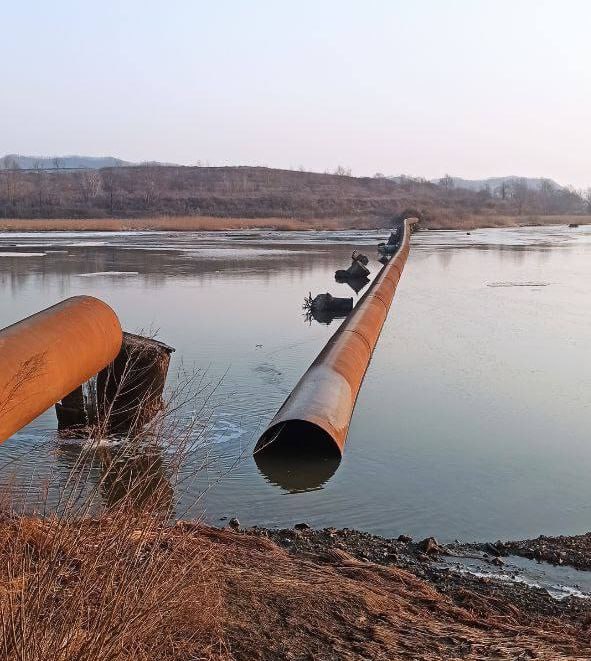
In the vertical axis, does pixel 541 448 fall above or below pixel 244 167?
below

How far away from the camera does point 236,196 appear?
114 metres

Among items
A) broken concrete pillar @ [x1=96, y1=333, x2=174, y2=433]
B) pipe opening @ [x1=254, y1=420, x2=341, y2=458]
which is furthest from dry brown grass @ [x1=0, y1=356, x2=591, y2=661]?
broken concrete pillar @ [x1=96, y1=333, x2=174, y2=433]

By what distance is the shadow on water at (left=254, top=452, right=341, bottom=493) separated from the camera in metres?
7.65

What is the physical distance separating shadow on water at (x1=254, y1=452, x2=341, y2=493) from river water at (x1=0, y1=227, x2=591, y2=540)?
2 cm

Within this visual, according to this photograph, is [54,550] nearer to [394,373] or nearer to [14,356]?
[14,356]

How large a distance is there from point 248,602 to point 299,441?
4.34 metres

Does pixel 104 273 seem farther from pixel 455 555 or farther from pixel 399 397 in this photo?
pixel 455 555

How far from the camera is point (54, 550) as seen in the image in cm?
277

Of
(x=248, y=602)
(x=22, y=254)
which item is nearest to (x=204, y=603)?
(x=248, y=602)

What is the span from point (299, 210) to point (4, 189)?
4226 cm

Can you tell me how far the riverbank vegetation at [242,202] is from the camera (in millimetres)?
73125

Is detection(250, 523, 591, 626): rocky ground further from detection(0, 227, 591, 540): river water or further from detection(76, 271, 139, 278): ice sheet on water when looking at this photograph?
detection(76, 271, 139, 278): ice sheet on water

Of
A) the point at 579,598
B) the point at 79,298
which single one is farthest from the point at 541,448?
the point at 79,298

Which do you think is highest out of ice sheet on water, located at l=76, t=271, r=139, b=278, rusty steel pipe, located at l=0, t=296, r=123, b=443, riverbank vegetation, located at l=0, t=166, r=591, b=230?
riverbank vegetation, located at l=0, t=166, r=591, b=230
